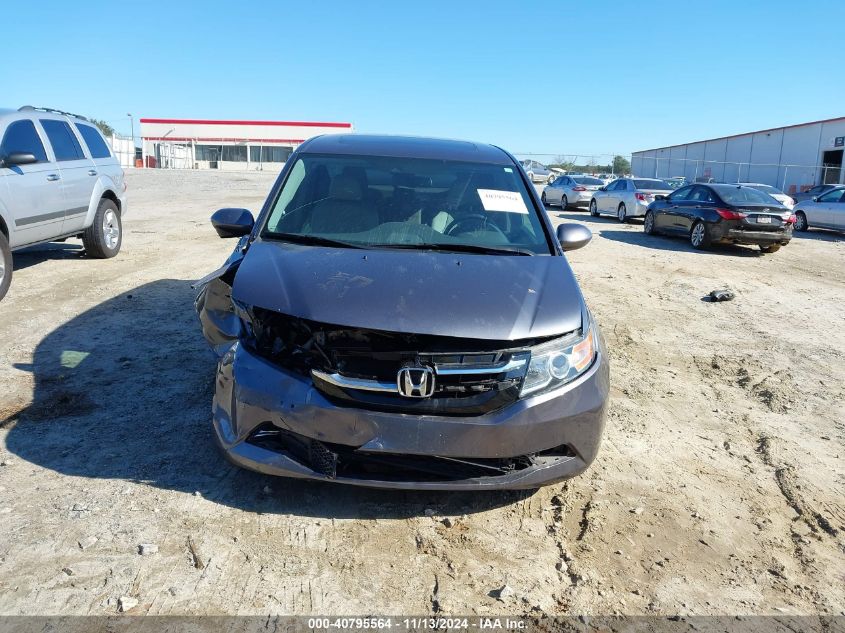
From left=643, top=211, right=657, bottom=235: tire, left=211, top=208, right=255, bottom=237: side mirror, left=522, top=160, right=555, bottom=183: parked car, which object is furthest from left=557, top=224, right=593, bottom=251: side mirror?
left=522, top=160, right=555, bottom=183: parked car

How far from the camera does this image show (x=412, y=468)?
9.65ft

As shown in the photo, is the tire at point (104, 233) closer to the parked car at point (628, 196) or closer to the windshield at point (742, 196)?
the windshield at point (742, 196)

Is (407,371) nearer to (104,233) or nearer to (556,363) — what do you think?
(556,363)

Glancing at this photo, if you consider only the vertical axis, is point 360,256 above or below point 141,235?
above

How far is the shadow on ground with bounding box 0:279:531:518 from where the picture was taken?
334cm

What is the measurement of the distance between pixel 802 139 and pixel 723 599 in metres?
49.7

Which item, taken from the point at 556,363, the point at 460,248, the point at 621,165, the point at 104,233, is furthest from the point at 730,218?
the point at 621,165

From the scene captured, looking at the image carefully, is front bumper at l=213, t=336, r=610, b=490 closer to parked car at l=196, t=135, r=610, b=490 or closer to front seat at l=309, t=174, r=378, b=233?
parked car at l=196, t=135, r=610, b=490

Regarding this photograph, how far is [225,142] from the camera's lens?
6431 centimetres

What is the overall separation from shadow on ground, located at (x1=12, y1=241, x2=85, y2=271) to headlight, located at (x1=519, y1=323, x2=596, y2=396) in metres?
8.46

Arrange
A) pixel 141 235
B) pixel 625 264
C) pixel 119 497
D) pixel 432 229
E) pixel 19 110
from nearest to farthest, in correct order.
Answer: pixel 119 497 → pixel 432 229 → pixel 19 110 → pixel 625 264 → pixel 141 235

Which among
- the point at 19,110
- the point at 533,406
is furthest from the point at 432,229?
the point at 19,110

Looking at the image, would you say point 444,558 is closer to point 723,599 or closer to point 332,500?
point 332,500

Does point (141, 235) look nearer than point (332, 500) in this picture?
No
